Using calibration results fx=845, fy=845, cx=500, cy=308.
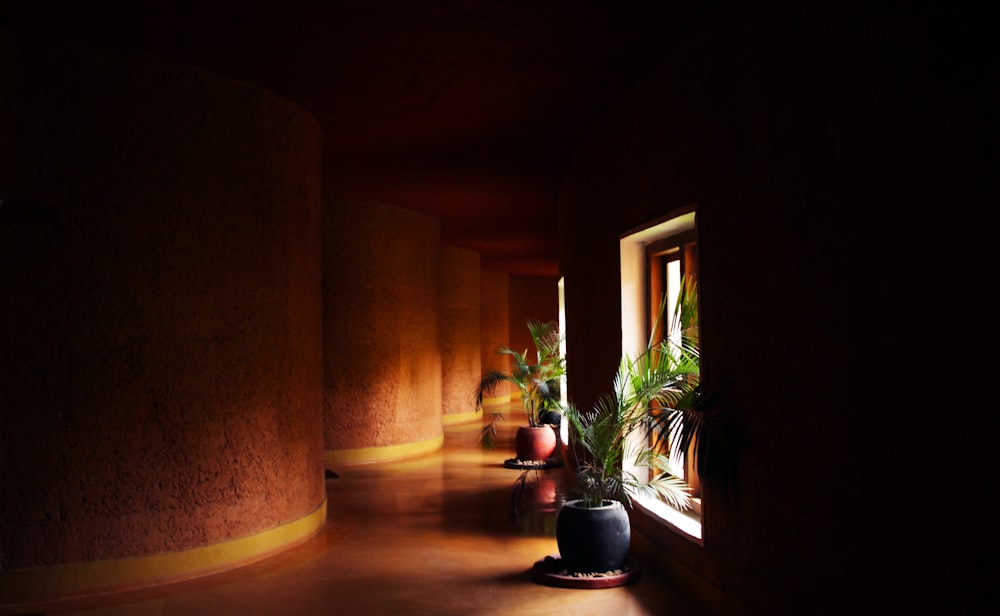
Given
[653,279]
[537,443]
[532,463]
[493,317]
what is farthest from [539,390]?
[493,317]

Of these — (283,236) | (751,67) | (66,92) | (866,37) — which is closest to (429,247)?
(283,236)

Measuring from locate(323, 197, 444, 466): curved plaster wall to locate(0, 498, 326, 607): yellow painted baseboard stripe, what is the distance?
4.07 meters

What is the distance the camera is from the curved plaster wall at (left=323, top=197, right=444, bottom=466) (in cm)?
988

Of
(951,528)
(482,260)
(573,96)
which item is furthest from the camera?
(482,260)

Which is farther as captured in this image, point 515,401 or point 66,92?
point 515,401

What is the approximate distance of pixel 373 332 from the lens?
1021 cm

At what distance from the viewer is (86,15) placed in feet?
15.0

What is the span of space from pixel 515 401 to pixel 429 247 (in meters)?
9.53

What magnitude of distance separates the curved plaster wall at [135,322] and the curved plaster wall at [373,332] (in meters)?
3.78

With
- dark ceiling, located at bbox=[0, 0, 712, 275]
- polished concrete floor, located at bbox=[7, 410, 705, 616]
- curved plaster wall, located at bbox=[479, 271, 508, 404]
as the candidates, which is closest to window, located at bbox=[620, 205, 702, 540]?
polished concrete floor, located at bbox=[7, 410, 705, 616]

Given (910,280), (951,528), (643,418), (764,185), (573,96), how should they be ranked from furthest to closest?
1. (573,96)
2. (643,418)
3. (764,185)
4. (910,280)
5. (951,528)

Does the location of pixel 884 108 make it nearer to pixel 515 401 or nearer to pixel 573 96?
pixel 573 96

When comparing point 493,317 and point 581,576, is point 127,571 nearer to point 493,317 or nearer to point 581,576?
point 581,576

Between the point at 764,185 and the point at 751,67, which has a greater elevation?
the point at 751,67
